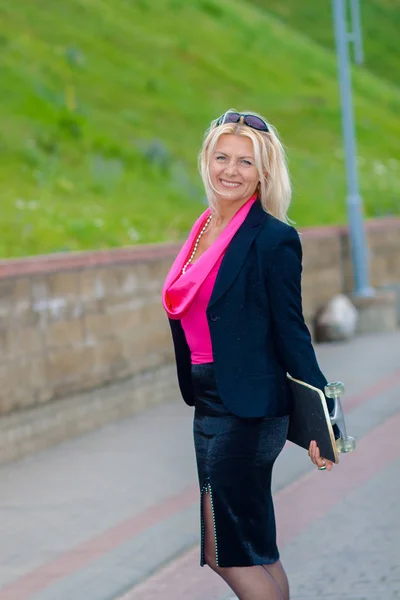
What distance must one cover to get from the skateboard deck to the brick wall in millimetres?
5880

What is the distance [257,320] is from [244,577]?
81 centimetres

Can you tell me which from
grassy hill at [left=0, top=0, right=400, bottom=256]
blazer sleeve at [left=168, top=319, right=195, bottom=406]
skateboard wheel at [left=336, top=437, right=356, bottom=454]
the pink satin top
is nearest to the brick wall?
grassy hill at [left=0, top=0, right=400, bottom=256]

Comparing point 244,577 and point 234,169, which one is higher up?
point 234,169

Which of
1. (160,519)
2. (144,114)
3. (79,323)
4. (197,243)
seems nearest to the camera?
(197,243)

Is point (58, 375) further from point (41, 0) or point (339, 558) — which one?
→ point (41, 0)

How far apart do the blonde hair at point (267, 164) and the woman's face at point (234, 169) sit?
0.07 ft

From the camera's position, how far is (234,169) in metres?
4.68

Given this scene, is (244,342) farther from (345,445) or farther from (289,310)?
(345,445)

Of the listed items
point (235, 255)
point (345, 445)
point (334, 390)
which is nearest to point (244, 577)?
point (345, 445)

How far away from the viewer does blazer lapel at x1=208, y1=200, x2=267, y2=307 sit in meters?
4.56

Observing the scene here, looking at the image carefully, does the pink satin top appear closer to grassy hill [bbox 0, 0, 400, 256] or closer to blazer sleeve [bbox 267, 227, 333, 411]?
blazer sleeve [bbox 267, 227, 333, 411]

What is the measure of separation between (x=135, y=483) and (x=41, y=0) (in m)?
19.0

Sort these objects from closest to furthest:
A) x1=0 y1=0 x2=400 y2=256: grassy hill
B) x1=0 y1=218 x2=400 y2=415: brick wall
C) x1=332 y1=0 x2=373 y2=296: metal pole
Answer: x1=0 y1=218 x2=400 y2=415: brick wall
x1=0 y1=0 x2=400 y2=256: grassy hill
x1=332 y1=0 x2=373 y2=296: metal pole

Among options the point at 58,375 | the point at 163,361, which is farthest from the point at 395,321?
the point at 58,375
